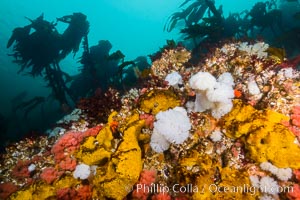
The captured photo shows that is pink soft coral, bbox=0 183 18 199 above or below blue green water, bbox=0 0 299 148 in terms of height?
below

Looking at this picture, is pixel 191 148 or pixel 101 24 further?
pixel 101 24

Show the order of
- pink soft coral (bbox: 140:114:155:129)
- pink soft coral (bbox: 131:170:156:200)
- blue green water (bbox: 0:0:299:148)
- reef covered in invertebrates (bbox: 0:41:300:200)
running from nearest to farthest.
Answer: reef covered in invertebrates (bbox: 0:41:300:200)
pink soft coral (bbox: 131:170:156:200)
pink soft coral (bbox: 140:114:155:129)
blue green water (bbox: 0:0:299:148)

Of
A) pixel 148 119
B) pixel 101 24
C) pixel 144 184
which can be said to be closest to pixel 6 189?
pixel 144 184

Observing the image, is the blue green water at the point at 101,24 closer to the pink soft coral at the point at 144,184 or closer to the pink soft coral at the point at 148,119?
the pink soft coral at the point at 148,119

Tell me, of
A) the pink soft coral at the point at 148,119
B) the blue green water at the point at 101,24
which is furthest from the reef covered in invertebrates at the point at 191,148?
the blue green water at the point at 101,24

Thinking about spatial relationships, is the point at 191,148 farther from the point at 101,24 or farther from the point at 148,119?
the point at 101,24

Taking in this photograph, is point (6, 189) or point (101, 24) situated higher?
point (101, 24)

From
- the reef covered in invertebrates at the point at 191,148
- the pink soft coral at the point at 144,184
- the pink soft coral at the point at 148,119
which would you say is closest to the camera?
the reef covered in invertebrates at the point at 191,148

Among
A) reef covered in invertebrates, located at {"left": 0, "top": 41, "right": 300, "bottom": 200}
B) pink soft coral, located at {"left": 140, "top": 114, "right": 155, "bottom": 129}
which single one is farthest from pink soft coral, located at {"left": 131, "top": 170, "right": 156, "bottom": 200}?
pink soft coral, located at {"left": 140, "top": 114, "right": 155, "bottom": 129}

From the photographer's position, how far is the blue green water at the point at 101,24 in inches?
1549

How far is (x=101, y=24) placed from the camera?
113 meters

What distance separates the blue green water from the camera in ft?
129

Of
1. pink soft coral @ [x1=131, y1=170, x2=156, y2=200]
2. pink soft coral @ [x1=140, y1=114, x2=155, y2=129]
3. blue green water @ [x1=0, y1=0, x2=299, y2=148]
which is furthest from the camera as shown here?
blue green water @ [x1=0, y1=0, x2=299, y2=148]

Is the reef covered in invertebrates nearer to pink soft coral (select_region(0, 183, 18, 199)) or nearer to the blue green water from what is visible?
pink soft coral (select_region(0, 183, 18, 199))
